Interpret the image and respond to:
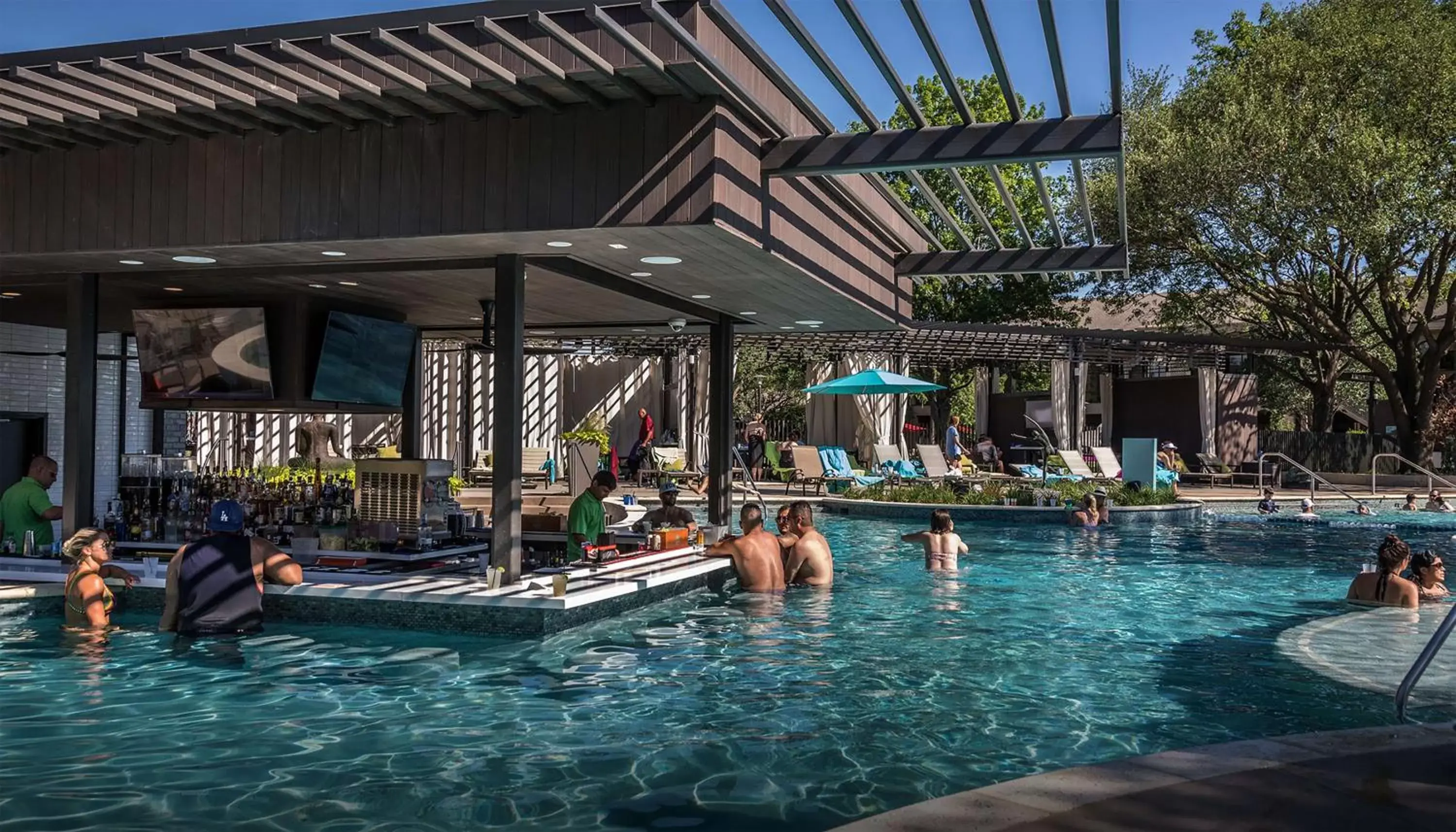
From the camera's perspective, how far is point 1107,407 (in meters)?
33.6

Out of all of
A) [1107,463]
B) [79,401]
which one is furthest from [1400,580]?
[1107,463]

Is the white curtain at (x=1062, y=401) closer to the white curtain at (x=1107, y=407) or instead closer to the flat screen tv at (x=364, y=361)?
the white curtain at (x=1107, y=407)

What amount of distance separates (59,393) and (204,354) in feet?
11.5

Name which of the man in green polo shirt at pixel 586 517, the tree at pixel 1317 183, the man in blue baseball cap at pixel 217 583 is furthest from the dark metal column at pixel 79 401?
the tree at pixel 1317 183

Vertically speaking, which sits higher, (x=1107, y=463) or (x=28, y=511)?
(x=1107, y=463)

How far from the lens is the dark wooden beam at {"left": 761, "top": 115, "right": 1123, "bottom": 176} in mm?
7199

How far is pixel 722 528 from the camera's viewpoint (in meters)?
13.6

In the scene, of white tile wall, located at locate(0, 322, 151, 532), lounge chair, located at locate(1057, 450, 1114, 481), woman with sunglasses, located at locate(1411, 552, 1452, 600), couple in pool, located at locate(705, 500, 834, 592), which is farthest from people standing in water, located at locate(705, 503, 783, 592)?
lounge chair, located at locate(1057, 450, 1114, 481)

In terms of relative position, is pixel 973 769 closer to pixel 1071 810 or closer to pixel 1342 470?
pixel 1071 810

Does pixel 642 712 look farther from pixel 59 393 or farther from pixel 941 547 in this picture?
pixel 59 393

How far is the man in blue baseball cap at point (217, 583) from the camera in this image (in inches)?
309

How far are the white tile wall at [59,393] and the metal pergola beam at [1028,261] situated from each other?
9024mm

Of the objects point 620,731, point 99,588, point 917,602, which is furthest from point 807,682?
point 99,588

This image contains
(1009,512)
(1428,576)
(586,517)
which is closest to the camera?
(1428,576)
